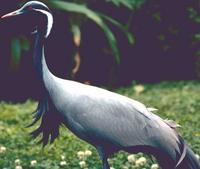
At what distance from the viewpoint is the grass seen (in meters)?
6.75

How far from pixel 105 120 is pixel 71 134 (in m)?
2.72

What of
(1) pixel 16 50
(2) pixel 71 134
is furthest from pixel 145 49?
(2) pixel 71 134

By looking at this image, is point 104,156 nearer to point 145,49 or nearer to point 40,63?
point 40,63

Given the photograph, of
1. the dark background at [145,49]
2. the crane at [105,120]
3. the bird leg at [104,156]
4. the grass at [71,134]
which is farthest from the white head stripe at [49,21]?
the dark background at [145,49]

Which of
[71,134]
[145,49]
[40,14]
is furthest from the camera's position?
[145,49]

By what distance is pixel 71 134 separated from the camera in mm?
8055

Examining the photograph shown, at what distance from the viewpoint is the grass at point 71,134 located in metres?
6.75

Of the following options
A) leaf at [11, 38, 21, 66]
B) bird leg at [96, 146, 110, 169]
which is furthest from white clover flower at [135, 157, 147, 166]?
leaf at [11, 38, 21, 66]

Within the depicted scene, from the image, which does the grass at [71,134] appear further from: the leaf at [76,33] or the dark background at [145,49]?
the leaf at [76,33]

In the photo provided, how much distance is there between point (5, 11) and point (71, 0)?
1.08 metres

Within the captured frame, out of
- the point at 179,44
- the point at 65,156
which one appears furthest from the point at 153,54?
Result: the point at 65,156

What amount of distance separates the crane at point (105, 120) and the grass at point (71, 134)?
1.06 m

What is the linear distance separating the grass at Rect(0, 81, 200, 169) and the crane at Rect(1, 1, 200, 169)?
41.6 inches

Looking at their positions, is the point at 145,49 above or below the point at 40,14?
below
